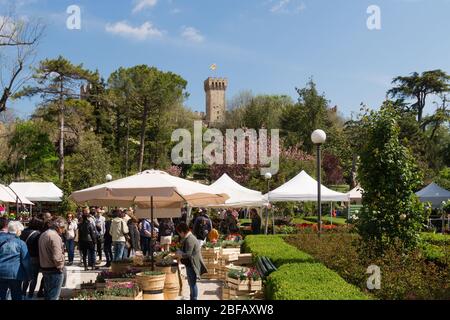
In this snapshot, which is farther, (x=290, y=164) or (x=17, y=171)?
(x=17, y=171)

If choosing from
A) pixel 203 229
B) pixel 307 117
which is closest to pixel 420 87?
pixel 307 117

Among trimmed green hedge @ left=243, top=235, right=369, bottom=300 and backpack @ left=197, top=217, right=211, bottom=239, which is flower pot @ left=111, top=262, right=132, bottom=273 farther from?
backpack @ left=197, top=217, right=211, bottom=239

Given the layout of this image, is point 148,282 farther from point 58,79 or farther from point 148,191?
point 58,79

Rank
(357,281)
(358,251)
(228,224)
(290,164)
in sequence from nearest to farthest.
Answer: (357,281) < (358,251) < (228,224) < (290,164)

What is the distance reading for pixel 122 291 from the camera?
7566 millimetres

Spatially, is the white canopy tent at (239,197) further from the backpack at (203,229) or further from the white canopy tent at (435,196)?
the white canopy tent at (435,196)

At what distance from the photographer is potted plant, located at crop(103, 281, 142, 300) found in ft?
24.4

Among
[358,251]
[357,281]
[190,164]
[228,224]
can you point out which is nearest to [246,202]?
[228,224]

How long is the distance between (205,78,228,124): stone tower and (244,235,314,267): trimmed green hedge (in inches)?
3304

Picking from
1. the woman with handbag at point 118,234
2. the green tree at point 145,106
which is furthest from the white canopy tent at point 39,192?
the green tree at point 145,106

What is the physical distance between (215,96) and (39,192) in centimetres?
7576

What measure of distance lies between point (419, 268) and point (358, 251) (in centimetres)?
139
